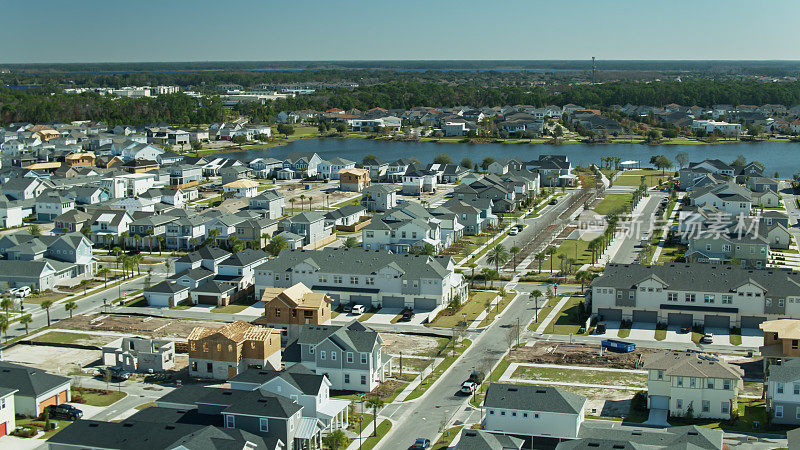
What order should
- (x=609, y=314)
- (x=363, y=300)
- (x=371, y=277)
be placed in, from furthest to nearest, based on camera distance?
1. (x=371, y=277)
2. (x=363, y=300)
3. (x=609, y=314)

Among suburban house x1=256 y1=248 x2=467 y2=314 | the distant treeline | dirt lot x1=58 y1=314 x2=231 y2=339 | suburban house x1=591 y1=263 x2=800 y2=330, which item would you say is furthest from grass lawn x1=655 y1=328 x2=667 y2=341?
the distant treeline

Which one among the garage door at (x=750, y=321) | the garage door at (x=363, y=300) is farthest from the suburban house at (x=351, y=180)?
the garage door at (x=750, y=321)

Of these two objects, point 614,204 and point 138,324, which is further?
point 614,204

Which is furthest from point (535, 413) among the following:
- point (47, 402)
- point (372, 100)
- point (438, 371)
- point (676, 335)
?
point (372, 100)

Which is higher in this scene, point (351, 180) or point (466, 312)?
point (351, 180)

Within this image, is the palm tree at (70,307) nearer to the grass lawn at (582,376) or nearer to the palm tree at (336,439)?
the palm tree at (336,439)

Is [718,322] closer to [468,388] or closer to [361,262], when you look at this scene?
[468,388]

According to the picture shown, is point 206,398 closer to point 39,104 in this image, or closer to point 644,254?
point 644,254
